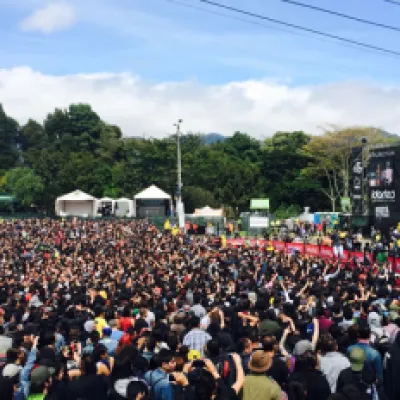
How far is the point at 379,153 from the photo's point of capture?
2747 cm

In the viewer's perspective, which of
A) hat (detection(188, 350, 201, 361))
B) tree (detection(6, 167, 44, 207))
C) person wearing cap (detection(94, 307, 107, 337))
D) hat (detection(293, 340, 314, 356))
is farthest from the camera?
tree (detection(6, 167, 44, 207))

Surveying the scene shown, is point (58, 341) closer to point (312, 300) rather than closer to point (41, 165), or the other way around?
point (312, 300)

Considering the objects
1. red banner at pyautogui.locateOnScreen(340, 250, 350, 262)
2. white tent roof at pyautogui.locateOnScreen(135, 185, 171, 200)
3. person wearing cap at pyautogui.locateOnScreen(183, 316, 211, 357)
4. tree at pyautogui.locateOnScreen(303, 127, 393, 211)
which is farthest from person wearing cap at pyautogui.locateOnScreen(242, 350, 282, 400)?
tree at pyautogui.locateOnScreen(303, 127, 393, 211)

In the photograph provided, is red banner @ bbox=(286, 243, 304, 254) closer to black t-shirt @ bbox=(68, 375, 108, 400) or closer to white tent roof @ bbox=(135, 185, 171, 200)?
black t-shirt @ bbox=(68, 375, 108, 400)

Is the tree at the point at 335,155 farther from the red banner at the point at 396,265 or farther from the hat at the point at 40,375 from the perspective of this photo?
the hat at the point at 40,375

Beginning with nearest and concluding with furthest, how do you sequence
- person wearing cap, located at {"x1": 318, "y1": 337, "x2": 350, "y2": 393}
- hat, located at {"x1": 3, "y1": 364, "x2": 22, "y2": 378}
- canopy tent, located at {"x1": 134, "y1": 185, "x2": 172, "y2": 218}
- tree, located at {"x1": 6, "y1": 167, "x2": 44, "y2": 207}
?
person wearing cap, located at {"x1": 318, "y1": 337, "x2": 350, "y2": 393} < hat, located at {"x1": 3, "y1": 364, "x2": 22, "y2": 378} < canopy tent, located at {"x1": 134, "y1": 185, "x2": 172, "y2": 218} < tree, located at {"x1": 6, "y1": 167, "x2": 44, "y2": 207}

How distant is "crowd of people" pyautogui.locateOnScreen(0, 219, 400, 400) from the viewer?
532 centimetres

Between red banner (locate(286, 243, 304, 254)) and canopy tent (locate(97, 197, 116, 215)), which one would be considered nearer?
red banner (locate(286, 243, 304, 254))

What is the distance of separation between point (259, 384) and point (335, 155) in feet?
168

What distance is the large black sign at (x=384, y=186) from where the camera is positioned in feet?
87.7

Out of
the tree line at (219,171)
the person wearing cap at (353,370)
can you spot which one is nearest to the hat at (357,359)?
the person wearing cap at (353,370)

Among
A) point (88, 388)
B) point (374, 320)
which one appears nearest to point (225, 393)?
point (88, 388)

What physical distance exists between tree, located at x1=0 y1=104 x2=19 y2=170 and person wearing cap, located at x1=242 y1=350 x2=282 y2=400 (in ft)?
251

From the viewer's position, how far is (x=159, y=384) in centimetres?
539
